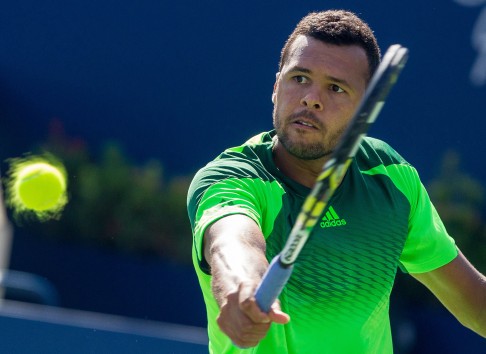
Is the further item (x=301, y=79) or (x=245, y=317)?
(x=301, y=79)

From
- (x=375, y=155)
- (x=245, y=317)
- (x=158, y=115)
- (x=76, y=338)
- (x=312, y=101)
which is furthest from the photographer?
(x=158, y=115)

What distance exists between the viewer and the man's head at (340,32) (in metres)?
2.67

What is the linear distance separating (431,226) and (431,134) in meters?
3.06

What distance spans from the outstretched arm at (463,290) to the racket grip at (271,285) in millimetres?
1289

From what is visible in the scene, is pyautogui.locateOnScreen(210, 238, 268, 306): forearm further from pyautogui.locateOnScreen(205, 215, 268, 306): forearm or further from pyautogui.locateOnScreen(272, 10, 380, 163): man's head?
pyautogui.locateOnScreen(272, 10, 380, 163): man's head

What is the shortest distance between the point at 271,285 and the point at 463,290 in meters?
1.35

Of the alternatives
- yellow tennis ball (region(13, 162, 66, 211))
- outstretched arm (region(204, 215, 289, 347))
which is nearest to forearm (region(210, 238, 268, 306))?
outstretched arm (region(204, 215, 289, 347))

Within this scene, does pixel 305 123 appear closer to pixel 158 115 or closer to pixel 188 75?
pixel 188 75

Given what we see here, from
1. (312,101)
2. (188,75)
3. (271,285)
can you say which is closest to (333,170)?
(271,285)

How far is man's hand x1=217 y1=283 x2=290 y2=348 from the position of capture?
169 centimetres

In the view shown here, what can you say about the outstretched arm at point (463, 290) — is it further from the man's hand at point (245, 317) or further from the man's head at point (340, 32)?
the man's hand at point (245, 317)

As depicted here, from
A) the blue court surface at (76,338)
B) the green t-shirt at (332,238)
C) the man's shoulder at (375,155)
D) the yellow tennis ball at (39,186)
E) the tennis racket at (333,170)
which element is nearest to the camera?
the tennis racket at (333,170)

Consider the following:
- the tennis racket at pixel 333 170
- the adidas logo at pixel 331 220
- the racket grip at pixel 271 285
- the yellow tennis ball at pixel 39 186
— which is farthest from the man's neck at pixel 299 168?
the yellow tennis ball at pixel 39 186

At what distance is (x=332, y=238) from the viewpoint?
261 centimetres
